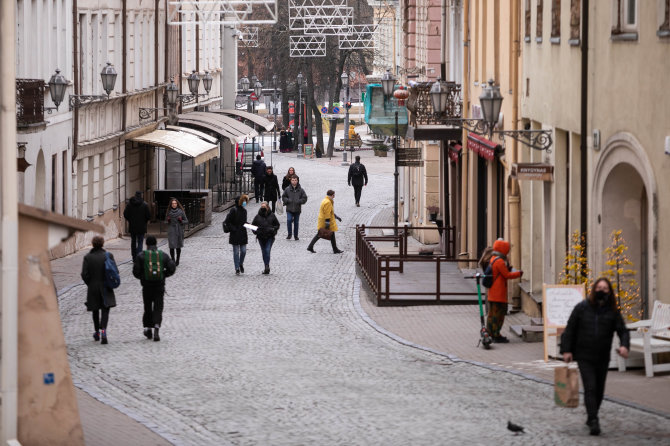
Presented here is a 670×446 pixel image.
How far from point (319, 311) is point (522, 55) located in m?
5.24

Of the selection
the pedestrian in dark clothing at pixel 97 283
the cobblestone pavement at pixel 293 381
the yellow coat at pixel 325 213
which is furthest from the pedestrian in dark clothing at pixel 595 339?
the yellow coat at pixel 325 213

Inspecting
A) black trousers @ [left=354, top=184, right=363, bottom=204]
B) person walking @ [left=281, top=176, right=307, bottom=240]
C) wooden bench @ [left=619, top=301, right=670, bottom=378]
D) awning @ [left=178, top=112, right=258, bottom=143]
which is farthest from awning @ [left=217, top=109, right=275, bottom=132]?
wooden bench @ [left=619, top=301, right=670, bottom=378]

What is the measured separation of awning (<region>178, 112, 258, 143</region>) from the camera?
4634 centimetres

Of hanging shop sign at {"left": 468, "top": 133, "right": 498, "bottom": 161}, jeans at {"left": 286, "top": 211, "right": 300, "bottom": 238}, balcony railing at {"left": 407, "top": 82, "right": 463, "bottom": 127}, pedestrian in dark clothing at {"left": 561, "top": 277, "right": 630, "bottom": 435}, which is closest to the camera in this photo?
pedestrian in dark clothing at {"left": 561, "top": 277, "right": 630, "bottom": 435}

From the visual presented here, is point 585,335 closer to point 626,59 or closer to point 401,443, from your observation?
point 401,443

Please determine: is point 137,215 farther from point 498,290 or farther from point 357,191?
point 357,191

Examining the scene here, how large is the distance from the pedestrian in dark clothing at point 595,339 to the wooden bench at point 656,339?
289 cm

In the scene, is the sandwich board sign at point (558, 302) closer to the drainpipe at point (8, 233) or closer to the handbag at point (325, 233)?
the drainpipe at point (8, 233)

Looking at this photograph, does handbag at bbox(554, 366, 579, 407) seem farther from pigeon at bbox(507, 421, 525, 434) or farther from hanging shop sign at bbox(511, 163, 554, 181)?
hanging shop sign at bbox(511, 163, 554, 181)

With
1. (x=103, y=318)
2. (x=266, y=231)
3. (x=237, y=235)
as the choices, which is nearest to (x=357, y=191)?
(x=266, y=231)

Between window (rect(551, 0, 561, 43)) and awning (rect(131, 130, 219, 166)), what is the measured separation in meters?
18.5

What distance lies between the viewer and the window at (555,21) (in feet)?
69.1

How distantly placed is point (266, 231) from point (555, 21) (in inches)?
375

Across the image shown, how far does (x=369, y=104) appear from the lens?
129 feet
